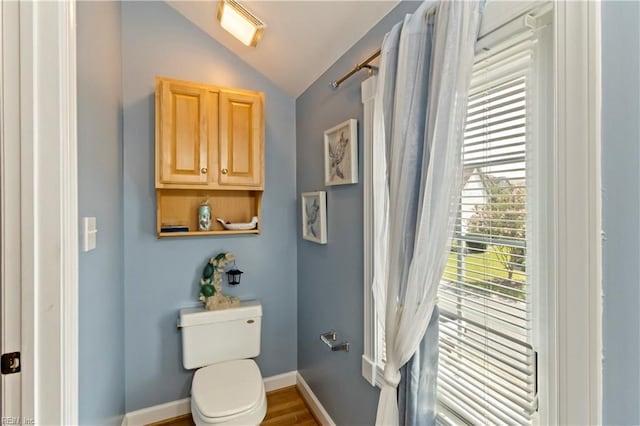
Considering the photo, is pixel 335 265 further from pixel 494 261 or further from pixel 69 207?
pixel 69 207

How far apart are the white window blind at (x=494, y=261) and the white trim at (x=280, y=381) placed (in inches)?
58.8

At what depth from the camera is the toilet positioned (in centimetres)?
138

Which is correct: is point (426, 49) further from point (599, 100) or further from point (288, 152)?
point (288, 152)

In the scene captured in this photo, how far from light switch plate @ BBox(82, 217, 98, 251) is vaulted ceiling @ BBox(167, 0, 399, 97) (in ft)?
4.24

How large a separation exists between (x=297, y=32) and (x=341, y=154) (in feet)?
2.33

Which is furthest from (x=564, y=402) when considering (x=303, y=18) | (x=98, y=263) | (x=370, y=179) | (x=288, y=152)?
(x=288, y=152)

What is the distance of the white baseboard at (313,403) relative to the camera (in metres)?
1.74

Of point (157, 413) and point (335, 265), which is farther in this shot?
point (157, 413)

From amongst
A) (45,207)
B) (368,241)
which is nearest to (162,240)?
(45,207)

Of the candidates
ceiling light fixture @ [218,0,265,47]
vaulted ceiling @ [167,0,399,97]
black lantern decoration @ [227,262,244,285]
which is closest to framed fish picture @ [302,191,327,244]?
black lantern decoration @ [227,262,244,285]

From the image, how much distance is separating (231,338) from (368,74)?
5.60ft

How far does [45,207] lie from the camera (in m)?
0.84

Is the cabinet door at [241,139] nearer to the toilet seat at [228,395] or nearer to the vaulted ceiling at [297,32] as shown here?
the vaulted ceiling at [297,32]

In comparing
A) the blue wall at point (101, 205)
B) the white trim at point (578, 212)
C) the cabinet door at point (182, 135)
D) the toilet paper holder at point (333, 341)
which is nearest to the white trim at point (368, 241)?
the toilet paper holder at point (333, 341)
